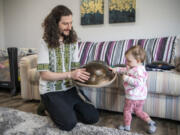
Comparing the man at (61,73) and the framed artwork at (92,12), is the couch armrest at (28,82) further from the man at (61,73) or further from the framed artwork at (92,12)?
the framed artwork at (92,12)

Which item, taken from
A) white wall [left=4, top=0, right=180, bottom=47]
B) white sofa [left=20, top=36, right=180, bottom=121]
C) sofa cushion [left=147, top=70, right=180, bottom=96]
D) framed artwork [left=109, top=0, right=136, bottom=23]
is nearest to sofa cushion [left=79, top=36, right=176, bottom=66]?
white sofa [left=20, top=36, right=180, bottom=121]

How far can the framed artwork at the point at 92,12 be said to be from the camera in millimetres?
2699

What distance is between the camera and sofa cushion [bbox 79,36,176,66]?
2.08m

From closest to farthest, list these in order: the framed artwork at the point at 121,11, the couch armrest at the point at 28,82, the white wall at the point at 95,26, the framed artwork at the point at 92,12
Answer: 1. the couch armrest at the point at 28,82
2. the white wall at the point at 95,26
3. the framed artwork at the point at 121,11
4. the framed artwork at the point at 92,12

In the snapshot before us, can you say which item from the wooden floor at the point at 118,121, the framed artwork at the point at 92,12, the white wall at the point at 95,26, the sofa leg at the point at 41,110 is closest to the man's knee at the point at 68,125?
the wooden floor at the point at 118,121

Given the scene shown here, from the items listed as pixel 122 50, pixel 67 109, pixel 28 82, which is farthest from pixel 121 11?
pixel 67 109

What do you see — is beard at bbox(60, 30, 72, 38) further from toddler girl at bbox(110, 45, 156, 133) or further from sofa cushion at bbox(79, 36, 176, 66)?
sofa cushion at bbox(79, 36, 176, 66)

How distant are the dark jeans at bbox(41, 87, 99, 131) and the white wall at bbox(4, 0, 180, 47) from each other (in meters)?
1.41

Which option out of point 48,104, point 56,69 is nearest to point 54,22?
point 56,69

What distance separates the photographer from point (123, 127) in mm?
1493

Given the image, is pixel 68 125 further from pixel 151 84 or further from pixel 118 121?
pixel 151 84

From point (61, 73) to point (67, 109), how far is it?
30cm

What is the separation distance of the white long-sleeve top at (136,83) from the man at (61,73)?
1.13 ft

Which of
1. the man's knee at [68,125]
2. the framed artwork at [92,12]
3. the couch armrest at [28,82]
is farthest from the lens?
the framed artwork at [92,12]
